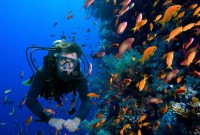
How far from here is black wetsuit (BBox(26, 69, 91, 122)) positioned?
13.4 ft

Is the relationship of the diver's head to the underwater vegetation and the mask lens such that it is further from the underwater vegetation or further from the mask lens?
the underwater vegetation

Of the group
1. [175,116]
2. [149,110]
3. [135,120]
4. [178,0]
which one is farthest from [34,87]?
[178,0]

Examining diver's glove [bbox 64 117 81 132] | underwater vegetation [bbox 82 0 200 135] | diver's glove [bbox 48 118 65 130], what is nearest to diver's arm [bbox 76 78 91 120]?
diver's glove [bbox 64 117 81 132]

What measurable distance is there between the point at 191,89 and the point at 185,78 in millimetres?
605

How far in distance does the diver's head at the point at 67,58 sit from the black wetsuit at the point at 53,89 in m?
0.19

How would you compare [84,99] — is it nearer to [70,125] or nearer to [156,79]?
[70,125]

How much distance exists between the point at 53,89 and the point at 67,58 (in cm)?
60

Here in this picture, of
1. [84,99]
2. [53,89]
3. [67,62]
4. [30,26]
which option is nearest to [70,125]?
[53,89]

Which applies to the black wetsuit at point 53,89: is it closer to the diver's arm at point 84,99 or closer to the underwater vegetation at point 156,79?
the diver's arm at point 84,99

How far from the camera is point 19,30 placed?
10162 cm

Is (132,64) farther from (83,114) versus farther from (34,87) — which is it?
(34,87)

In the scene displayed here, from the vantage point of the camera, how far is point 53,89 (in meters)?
4.23

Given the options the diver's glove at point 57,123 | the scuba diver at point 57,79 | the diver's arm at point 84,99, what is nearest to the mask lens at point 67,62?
the scuba diver at point 57,79

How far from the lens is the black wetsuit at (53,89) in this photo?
4094 mm
